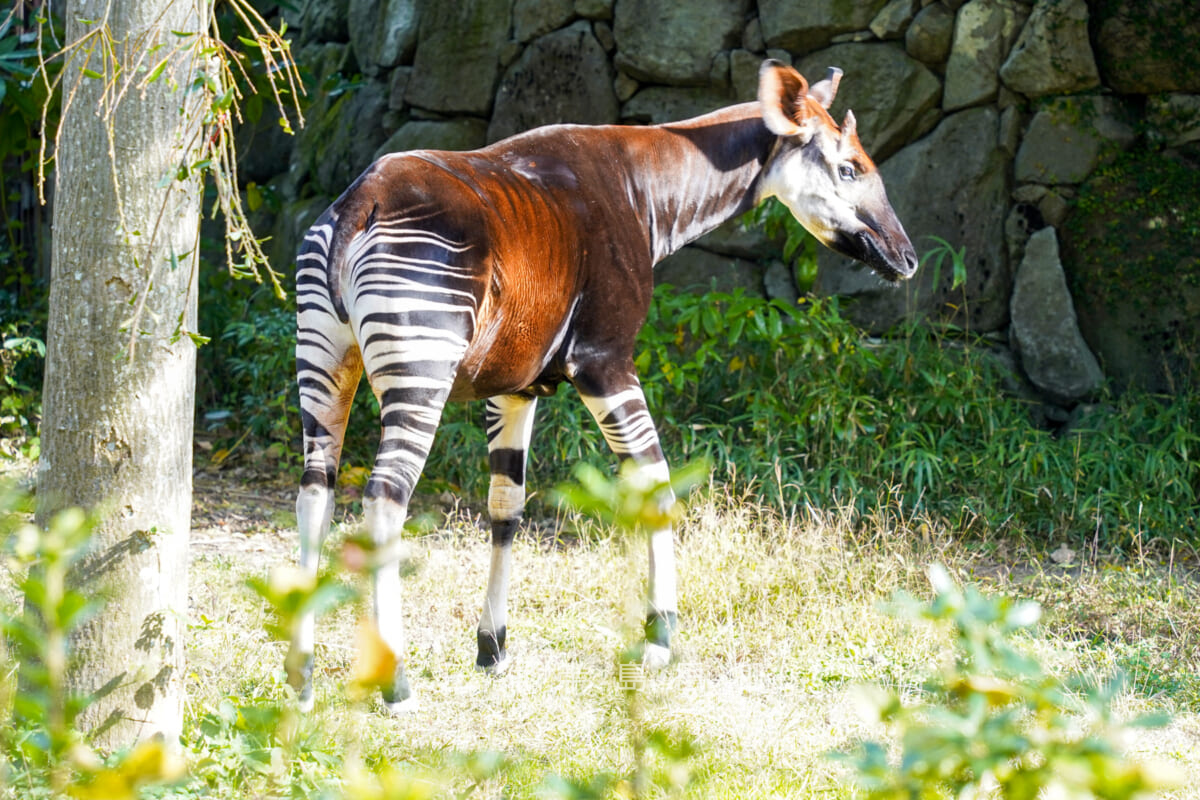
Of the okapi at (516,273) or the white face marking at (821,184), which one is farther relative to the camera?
the white face marking at (821,184)

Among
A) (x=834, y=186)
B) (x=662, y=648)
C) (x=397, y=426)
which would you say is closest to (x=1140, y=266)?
(x=834, y=186)

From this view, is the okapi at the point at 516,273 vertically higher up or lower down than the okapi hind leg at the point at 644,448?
higher up

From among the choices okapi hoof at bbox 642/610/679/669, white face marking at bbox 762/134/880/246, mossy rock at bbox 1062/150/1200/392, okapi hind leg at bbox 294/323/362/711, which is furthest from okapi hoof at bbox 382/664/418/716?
mossy rock at bbox 1062/150/1200/392

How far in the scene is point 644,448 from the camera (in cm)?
349

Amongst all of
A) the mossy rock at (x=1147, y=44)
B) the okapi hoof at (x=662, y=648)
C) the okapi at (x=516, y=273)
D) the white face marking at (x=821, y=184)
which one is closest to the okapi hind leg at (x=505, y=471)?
the okapi at (x=516, y=273)

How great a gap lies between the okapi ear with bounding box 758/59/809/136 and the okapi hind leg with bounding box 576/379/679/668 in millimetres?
910

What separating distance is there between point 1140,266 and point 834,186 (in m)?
2.98

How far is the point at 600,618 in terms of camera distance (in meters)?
3.85

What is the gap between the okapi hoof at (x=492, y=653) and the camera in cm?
344

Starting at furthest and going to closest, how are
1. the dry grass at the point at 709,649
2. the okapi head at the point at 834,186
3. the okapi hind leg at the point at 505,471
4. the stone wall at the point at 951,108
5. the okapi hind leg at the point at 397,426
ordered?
the stone wall at the point at 951,108
the okapi head at the point at 834,186
the okapi hind leg at the point at 505,471
the okapi hind leg at the point at 397,426
the dry grass at the point at 709,649

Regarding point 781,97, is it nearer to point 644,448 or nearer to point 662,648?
point 644,448

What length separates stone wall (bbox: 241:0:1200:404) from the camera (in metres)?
5.94

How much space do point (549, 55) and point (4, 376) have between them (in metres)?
3.46

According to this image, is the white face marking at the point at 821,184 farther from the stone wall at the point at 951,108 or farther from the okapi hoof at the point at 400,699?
the stone wall at the point at 951,108
